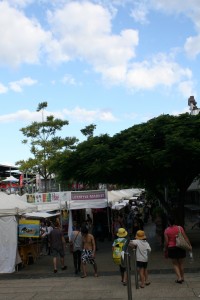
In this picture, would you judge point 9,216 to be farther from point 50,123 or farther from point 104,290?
point 50,123

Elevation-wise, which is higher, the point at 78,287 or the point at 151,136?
the point at 151,136

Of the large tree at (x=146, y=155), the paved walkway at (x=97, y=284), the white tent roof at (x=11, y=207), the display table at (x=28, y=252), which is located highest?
the large tree at (x=146, y=155)

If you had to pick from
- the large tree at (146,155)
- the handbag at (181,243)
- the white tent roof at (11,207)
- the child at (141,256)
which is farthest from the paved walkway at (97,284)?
the large tree at (146,155)

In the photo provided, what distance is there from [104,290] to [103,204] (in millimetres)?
10437

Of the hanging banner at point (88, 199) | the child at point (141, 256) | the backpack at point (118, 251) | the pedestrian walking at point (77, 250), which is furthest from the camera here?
the hanging banner at point (88, 199)

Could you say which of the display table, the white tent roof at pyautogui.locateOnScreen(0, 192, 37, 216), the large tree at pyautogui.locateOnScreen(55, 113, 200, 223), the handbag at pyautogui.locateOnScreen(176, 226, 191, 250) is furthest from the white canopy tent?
the handbag at pyautogui.locateOnScreen(176, 226, 191, 250)

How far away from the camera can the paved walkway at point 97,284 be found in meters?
9.29

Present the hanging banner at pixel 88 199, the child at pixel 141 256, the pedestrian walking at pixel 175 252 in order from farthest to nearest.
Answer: the hanging banner at pixel 88 199, the pedestrian walking at pixel 175 252, the child at pixel 141 256

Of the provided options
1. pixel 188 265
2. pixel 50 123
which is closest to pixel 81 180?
pixel 188 265

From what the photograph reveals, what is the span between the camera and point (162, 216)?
63.8 feet

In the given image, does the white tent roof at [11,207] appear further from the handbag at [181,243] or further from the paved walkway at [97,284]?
the handbag at [181,243]

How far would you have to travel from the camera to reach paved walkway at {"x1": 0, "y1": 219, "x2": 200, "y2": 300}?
9.29 metres

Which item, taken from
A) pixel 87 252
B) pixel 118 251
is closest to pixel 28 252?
pixel 87 252

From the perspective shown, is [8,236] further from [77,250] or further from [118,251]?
[118,251]
